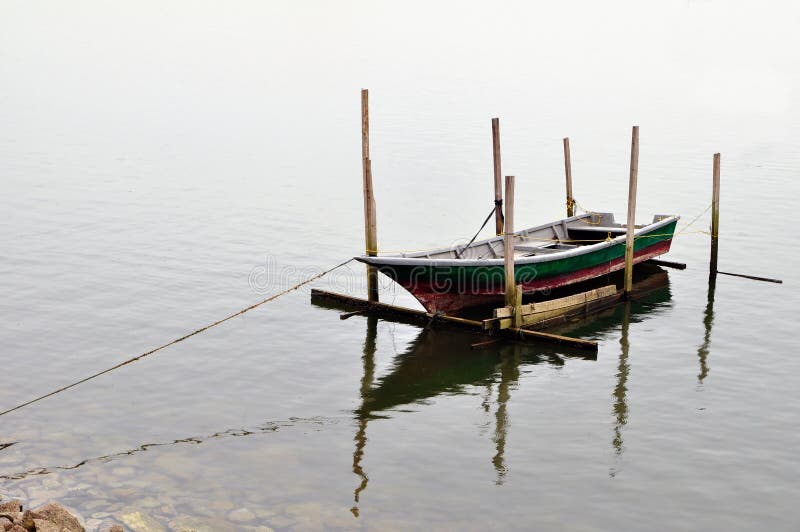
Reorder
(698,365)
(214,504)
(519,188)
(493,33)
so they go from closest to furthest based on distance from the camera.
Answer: (214,504), (698,365), (519,188), (493,33)

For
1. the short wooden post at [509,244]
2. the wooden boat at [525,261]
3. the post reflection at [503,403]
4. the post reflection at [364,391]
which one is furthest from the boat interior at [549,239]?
the post reflection at [503,403]

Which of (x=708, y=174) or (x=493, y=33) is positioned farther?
(x=493, y=33)

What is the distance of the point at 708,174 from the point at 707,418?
96.2 ft

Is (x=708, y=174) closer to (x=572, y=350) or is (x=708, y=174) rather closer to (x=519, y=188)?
(x=519, y=188)

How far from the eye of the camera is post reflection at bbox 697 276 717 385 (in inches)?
752

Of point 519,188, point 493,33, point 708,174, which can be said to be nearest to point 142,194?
point 519,188

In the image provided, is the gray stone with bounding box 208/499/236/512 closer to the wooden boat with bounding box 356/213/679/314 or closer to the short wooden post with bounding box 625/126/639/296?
the wooden boat with bounding box 356/213/679/314

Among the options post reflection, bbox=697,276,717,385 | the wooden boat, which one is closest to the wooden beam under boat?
the wooden boat

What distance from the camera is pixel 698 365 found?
1950 centimetres

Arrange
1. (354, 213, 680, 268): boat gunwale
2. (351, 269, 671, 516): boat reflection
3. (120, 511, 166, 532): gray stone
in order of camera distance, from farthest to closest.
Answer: (354, 213, 680, 268): boat gunwale < (351, 269, 671, 516): boat reflection < (120, 511, 166, 532): gray stone

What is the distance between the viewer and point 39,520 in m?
11.0

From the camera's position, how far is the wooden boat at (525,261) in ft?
66.1

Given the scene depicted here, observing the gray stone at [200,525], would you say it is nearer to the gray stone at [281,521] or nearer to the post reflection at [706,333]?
the gray stone at [281,521]

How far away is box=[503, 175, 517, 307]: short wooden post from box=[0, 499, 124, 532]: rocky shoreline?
1015 centimetres
